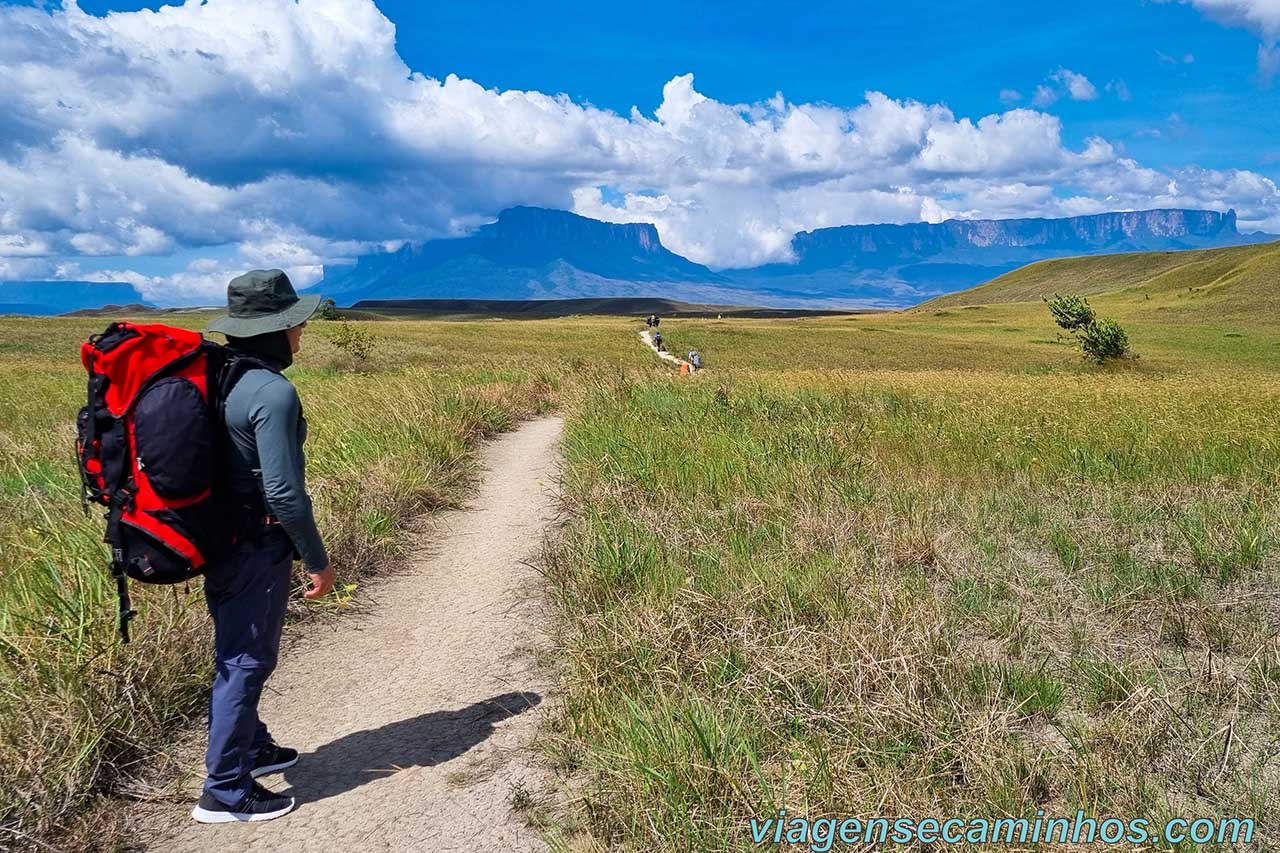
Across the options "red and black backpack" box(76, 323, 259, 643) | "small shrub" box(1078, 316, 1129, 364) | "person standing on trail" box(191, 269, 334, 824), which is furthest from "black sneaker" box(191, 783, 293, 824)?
"small shrub" box(1078, 316, 1129, 364)

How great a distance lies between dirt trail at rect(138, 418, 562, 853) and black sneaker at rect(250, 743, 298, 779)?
0.06 meters

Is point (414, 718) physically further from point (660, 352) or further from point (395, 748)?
point (660, 352)

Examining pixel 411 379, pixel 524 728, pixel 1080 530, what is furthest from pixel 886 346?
pixel 524 728

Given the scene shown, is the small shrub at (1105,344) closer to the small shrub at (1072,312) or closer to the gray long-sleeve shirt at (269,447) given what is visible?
the small shrub at (1072,312)

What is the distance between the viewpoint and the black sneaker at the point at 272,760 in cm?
361

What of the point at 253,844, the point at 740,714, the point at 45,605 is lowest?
the point at 253,844

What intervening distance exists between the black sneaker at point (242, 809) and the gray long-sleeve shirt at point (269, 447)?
3.71 ft

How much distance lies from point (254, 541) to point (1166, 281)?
14207cm

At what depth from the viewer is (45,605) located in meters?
4.32

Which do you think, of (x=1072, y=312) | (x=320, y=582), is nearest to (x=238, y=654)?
(x=320, y=582)

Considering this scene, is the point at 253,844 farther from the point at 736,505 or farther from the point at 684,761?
the point at 736,505

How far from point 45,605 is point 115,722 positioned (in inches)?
50.9

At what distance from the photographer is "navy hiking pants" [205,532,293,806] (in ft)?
10.8

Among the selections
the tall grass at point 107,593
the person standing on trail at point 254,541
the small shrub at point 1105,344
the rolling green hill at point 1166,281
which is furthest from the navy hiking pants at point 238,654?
the rolling green hill at point 1166,281
